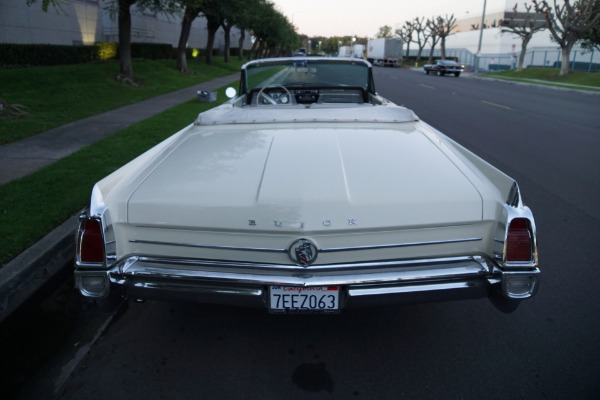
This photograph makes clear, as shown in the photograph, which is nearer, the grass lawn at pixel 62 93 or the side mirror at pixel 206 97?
the grass lawn at pixel 62 93

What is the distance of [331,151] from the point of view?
110 inches

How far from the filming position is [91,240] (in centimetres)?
233

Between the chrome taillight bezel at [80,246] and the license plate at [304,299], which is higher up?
the chrome taillight bezel at [80,246]

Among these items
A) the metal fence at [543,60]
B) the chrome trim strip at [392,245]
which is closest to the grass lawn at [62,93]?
the chrome trim strip at [392,245]

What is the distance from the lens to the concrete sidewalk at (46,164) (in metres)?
3.35

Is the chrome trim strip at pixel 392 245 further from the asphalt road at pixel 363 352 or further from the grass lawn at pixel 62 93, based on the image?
the grass lawn at pixel 62 93

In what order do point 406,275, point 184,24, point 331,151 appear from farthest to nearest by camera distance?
point 184,24, point 331,151, point 406,275

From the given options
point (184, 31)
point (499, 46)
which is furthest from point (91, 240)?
point (499, 46)

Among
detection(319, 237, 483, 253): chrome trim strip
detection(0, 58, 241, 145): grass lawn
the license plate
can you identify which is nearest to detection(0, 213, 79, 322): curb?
the license plate

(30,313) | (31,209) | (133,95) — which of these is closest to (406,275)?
(30,313)

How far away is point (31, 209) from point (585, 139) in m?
9.83

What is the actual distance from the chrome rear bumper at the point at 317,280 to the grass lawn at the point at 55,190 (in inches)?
72.5

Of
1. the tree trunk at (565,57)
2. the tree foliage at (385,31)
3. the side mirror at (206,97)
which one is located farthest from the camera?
the tree foliage at (385,31)

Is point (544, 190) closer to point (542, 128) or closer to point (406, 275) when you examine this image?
point (406, 275)
